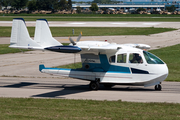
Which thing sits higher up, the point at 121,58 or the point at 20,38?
the point at 20,38

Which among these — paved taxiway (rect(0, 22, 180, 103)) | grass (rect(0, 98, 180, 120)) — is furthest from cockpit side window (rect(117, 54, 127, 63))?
grass (rect(0, 98, 180, 120))

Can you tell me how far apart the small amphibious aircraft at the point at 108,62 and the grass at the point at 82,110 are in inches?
121

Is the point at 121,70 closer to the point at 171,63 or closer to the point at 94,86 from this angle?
the point at 94,86

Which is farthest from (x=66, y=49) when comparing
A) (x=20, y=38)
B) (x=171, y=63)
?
(x=171, y=63)

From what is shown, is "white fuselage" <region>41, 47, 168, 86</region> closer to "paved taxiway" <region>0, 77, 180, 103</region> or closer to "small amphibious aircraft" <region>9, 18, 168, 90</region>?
"small amphibious aircraft" <region>9, 18, 168, 90</region>

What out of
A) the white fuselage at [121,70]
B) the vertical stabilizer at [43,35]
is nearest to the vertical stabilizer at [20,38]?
the vertical stabilizer at [43,35]

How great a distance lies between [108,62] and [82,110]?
18.2 feet

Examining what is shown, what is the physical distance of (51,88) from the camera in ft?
59.5

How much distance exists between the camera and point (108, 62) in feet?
57.2

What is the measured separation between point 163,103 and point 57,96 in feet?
18.9

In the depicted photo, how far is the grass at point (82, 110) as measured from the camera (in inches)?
451

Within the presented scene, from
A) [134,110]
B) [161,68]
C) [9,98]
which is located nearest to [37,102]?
[9,98]

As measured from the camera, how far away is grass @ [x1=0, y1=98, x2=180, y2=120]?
11.5 m

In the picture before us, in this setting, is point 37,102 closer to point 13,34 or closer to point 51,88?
point 51,88
